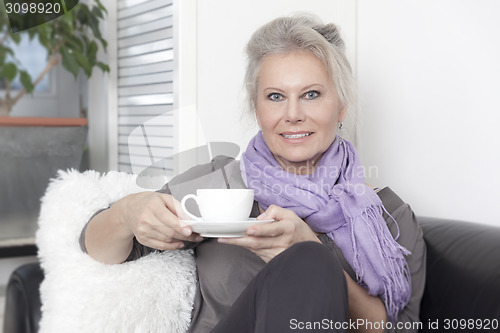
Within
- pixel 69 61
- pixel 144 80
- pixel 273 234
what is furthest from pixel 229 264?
pixel 69 61

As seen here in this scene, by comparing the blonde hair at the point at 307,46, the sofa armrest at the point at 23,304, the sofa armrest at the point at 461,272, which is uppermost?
the blonde hair at the point at 307,46

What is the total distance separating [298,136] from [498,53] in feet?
1.80

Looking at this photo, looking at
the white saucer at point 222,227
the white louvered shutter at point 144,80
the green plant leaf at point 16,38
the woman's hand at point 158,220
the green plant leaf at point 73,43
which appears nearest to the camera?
the white saucer at point 222,227

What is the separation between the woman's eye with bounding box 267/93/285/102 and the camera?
1.41m

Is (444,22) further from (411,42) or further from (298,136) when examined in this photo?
(298,136)

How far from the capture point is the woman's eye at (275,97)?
4.61 ft

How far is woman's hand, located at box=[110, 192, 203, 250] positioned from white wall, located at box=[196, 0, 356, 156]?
2.25 feet

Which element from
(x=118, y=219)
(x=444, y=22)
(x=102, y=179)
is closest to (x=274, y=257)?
(x=118, y=219)

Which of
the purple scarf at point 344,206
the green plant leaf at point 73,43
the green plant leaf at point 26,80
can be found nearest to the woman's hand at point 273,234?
the purple scarf at point 344,206

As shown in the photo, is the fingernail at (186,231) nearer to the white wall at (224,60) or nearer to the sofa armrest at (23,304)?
the sofa armrest at (23,304)

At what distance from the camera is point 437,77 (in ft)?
5.38

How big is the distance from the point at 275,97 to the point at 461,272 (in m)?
0.58

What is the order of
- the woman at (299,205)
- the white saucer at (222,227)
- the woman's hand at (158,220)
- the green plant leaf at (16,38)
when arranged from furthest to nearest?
the green plant leaf at (16,38) → the woman at (299,205) → the woman's hand at (158,220) → the white saucer at (222,227)

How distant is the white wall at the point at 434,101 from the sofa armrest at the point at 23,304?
1.09m
